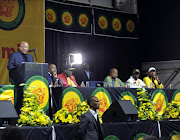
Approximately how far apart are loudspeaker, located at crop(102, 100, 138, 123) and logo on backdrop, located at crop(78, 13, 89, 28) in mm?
4660

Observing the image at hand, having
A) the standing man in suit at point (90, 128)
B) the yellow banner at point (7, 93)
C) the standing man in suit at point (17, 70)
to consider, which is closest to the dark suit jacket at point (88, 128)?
the standing man in suit at point (90, 128)

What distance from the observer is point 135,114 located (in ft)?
18.7

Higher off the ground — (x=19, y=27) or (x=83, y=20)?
(x=83, y=20)

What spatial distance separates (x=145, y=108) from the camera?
20.1 feet

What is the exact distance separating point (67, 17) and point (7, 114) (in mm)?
5707

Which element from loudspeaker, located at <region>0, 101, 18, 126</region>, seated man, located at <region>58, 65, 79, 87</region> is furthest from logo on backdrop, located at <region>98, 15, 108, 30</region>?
loudspeaker, located at <region>0, 101, 18, 126</region>

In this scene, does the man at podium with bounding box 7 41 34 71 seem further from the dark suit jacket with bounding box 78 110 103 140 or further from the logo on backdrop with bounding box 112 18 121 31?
the logo on backdrop with bounding box 112 18 121 31

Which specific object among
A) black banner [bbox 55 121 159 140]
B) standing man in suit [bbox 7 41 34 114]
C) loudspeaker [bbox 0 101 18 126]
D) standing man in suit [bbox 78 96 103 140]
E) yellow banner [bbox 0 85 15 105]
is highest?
standing man in suit [bbox 7 41 34 114]

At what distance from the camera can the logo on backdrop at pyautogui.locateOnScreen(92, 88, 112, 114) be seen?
5.77 m

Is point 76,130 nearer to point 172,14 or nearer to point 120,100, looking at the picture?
point 120,100

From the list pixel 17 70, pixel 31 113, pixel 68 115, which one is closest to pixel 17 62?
pixel 17 70

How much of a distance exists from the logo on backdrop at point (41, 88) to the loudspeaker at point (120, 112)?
115 centimetres

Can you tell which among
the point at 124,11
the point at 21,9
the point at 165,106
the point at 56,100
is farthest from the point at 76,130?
the point at 124,11

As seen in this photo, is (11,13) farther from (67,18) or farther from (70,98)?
(70,98)
